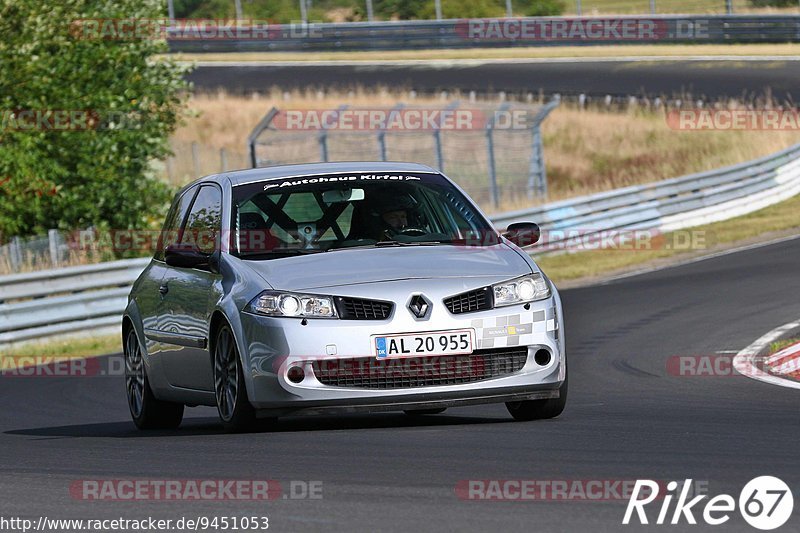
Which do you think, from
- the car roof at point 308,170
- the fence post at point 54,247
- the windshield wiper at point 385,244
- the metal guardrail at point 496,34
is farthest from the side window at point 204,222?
the metal guardrail at point 496,34

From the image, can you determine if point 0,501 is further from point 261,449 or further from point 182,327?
point 182,327

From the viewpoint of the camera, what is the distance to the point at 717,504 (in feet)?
19.7

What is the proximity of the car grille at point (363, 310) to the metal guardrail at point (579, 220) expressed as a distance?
1219cm

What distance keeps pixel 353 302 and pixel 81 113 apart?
716 inches

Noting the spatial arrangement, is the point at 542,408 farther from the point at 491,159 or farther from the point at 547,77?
the point at 547,77

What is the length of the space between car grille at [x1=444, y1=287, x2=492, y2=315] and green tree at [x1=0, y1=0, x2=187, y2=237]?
56.0 ft

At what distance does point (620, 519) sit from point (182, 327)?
4.60m

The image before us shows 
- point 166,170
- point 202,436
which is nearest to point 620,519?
point 202,436

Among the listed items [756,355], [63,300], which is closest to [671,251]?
[63,300]

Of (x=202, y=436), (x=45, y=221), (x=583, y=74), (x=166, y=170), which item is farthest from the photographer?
(x=583, y=74)

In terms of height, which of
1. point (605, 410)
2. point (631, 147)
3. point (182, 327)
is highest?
point (182, 327)

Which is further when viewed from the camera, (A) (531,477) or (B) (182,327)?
(B) (182,327)

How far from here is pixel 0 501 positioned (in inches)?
272

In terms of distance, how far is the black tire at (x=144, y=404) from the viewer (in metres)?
10.7
